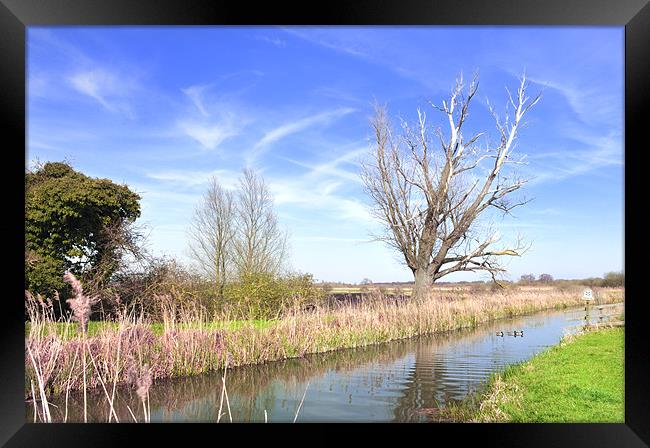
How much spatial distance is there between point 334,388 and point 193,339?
1.51 m

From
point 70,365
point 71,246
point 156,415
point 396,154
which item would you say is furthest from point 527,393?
point 71,246

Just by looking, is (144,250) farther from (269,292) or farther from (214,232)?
(269,292)

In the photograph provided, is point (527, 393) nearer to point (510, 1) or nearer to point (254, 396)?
point (254, 396)

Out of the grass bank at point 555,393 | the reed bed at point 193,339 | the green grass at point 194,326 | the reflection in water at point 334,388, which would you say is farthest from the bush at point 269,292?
the grass bank at point 555,393

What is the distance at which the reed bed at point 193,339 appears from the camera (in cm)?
421

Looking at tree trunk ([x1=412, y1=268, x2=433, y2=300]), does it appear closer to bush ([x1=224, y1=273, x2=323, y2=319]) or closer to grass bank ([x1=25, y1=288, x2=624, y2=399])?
grass bank ([x1=25, y1=288, x2=624, y2=399])

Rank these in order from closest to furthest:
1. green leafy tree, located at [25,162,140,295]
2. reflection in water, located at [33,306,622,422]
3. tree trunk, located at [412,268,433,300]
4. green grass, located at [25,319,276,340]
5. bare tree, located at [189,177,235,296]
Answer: reflection in water, located at [33,306,622,422]
green grass, located at [25,319,276,340]
green leafy tree, located at [25,162,140,295]
bare tree, located at [189,177,235,296]
tree trunk, located at [412,268,433,300]

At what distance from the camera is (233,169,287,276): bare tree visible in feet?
25.5

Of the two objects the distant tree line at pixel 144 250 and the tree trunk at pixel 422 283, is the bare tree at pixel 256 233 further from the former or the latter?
the tree trunk at pixel 422 283

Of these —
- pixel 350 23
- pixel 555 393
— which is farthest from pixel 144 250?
pixel 555 393

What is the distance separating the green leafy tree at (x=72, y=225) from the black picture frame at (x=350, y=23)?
4.42 m

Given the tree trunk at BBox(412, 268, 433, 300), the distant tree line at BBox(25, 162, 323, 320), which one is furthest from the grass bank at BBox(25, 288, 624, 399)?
the distant tree line at BBox(25, 162, 323, 320)

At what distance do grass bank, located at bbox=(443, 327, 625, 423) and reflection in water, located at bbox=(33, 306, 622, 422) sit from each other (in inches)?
11.7

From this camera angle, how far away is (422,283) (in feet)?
26.9
